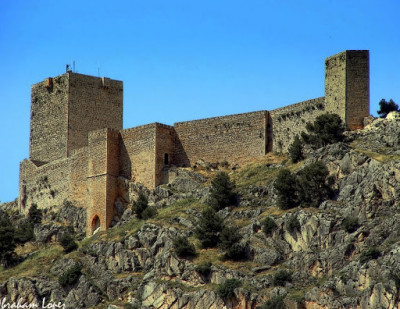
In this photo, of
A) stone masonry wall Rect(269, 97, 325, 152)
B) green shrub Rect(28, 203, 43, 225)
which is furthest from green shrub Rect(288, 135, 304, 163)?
green shrub Rect(28, 203, 43, 225)

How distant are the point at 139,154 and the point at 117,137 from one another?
1.95 meters

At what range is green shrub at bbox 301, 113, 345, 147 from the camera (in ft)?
189

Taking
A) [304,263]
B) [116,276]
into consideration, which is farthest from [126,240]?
[304,263]

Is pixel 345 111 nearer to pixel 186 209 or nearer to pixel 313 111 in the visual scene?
pixel 313 111

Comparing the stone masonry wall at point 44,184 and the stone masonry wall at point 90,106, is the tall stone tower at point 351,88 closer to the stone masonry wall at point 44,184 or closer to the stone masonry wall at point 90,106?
the stone masonry wall at point 90,106

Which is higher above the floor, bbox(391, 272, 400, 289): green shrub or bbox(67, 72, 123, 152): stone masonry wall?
bbox(67, 72, 123, 152): stone masonry wall

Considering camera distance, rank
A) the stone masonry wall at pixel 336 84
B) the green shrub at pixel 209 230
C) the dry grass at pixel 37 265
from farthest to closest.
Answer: the dry grass at pixel 37 265 → the stone masonry wall at pixel 336 84 → the green shrub at pixel 209 230

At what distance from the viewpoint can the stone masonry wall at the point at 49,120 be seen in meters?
72.8

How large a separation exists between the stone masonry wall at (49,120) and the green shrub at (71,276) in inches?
570

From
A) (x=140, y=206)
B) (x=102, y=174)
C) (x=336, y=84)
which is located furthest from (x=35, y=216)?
(x=336, y=84)

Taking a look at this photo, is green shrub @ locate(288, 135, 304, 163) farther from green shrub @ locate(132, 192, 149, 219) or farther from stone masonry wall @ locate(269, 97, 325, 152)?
green shrub @ locate(132, 192, 149, 219)

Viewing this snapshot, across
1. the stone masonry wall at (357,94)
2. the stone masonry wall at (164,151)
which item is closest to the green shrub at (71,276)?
the stone masonry wall at (164,151)

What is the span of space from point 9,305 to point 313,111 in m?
18.7

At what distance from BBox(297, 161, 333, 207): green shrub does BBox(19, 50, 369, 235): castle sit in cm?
505
